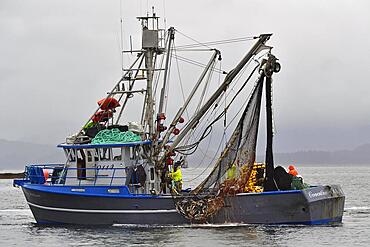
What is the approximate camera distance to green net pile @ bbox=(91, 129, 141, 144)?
115 ft

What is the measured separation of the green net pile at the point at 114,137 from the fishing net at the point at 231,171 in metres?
3.35

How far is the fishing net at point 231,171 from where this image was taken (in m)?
33.8

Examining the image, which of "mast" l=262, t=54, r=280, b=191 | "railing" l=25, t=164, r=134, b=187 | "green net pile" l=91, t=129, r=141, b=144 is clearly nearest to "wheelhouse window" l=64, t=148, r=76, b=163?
"railing" l=25, t=164, r=134, b=187

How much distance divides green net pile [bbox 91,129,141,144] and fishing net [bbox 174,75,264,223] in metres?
3.35

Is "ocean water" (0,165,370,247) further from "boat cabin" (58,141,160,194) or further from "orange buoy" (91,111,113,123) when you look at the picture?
"orange buoy" (91,111,113,123)

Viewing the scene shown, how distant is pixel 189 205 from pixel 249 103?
4759 mm

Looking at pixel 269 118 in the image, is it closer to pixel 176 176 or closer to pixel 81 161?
pixel 176 176

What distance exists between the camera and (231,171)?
3409cm

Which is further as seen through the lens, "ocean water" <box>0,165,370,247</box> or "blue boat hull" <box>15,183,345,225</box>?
"blue boat hull" <box>15,183,345,225</box>

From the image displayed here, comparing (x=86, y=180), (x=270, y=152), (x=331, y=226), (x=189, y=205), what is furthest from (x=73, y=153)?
(x=331, y=226)

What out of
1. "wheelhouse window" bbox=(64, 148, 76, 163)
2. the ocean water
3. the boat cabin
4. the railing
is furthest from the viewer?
"wheelhouse window" bbox=(64, 148, 76, 163)

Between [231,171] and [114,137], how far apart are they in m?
5.13

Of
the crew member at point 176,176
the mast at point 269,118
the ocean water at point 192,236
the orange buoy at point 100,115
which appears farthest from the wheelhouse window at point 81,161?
the mast at point 269,118

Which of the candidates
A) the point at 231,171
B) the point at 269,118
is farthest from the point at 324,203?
the point at 269,118
